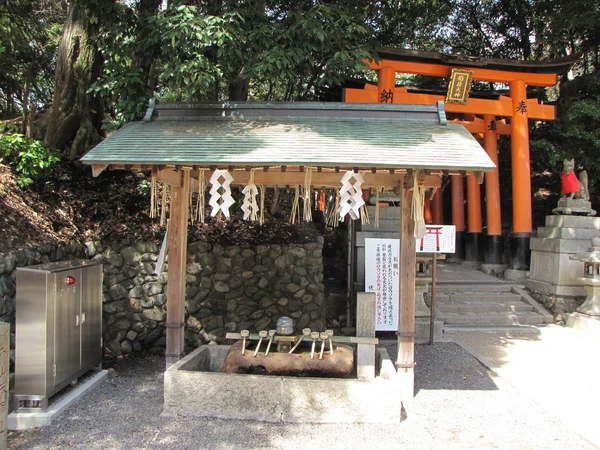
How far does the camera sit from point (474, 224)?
1281cm

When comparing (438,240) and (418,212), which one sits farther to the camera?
(438,240)

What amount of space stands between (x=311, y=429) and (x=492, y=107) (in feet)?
33.0

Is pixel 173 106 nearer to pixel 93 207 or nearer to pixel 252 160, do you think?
pixel 252 160

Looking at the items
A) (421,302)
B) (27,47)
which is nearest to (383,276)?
(421,302)

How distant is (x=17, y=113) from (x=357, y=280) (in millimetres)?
10352

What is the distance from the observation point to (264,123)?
19.2 feet

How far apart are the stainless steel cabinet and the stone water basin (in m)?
1.36

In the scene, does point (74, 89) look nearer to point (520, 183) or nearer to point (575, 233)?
point (520, 183)

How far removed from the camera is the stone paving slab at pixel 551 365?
208 inches

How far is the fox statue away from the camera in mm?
10148

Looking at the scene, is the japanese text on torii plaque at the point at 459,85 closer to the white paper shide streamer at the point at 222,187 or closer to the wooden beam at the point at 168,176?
the white paper shide streamer at the point at 222,187

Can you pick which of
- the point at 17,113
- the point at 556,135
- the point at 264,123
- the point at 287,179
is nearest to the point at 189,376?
the point at 287,179

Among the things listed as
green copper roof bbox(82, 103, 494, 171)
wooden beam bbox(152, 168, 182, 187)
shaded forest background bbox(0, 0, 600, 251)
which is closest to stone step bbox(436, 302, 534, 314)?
shaded forest background bbox(0, 0, 600, 251)

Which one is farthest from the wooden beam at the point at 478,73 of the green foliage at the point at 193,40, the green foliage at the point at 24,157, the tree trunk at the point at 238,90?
the green foliage at the point at 24,157
